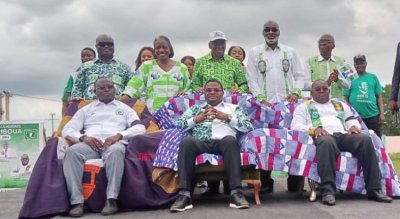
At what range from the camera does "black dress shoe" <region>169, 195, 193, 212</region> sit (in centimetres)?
511

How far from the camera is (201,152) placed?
5.41 metres

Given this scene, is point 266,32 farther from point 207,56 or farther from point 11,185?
point 11,185

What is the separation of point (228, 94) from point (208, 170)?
40.6 inches

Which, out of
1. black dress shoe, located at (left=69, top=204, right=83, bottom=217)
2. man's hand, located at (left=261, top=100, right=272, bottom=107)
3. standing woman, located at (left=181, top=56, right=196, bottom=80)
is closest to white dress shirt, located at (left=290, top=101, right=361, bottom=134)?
man's hand, located at (left=261, top=100, right=272, bottom=107)

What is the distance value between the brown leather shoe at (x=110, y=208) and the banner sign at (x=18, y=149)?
5359 mm

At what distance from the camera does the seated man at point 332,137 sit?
17.9ft

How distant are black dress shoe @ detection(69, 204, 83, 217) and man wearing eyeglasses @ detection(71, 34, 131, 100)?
66.9 inches

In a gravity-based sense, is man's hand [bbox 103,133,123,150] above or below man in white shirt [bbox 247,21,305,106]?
below

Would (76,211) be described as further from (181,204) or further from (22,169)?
(22,169)

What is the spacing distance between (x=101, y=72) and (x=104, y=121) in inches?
35.4

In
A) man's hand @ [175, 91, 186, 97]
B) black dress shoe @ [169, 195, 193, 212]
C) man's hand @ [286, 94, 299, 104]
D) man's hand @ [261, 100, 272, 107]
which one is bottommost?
black dress shoe @ [169, 195, 193, 212]

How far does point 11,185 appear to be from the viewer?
33.2 ft

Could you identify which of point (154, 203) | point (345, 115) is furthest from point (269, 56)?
point (154, 203)

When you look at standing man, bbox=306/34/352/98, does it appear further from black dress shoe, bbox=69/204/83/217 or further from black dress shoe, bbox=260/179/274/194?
black dress shoe, bbox=69/204/83/217
